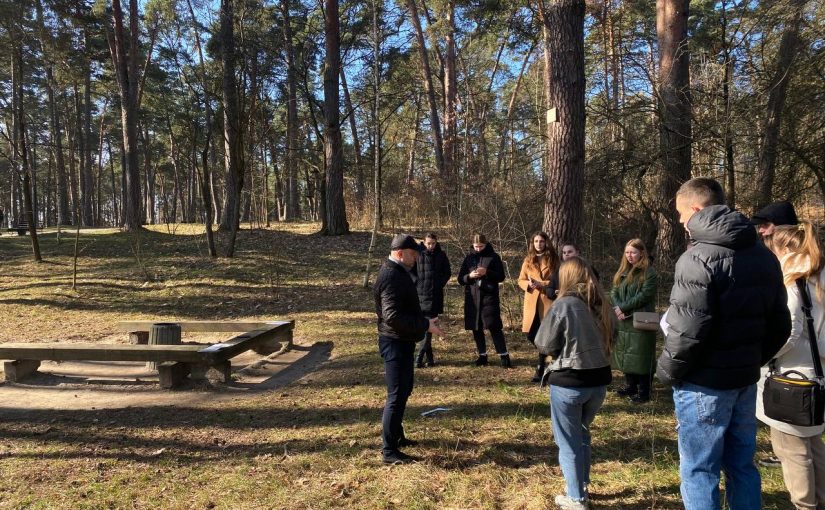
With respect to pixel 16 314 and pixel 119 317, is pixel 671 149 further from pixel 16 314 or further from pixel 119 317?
pixel 16 314

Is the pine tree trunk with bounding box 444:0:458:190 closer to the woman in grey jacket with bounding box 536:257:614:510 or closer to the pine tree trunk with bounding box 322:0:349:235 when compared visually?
the pine tree trunk with bounding box 322:0:349:235

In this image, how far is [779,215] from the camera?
10.2 feet

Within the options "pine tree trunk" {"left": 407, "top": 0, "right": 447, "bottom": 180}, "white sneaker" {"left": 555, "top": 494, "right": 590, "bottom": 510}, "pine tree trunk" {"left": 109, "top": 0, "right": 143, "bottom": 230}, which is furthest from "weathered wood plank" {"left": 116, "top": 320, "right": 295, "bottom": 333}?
"pine tree trunk" {"left": 407, "top": 0, "right": 447, "bottom": 180}

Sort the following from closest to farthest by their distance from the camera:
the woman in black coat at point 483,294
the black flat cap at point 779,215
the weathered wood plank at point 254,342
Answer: the black flat cap at point 779,215 → the weathered wood plank at point 254,342 → the woman in black coat at point 483,294

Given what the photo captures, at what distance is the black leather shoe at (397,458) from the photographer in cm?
370

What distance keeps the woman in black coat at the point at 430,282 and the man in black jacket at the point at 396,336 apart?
91.6 inches

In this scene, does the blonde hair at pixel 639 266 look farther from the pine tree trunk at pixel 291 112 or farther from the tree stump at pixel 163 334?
the pine tree trunk at pixel 291 112

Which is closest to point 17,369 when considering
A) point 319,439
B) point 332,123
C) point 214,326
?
point 214,326

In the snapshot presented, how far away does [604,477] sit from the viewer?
345cm

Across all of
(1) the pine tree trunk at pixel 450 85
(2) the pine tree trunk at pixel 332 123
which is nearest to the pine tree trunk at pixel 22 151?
(2) the pine tree trunk at pixel 332 123

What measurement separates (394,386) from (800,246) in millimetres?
2667

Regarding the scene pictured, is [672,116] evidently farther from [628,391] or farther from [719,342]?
[719,342]

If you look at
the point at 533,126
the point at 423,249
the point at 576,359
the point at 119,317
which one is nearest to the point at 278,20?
the point at 533,126

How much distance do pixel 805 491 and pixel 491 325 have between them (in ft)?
11.5
